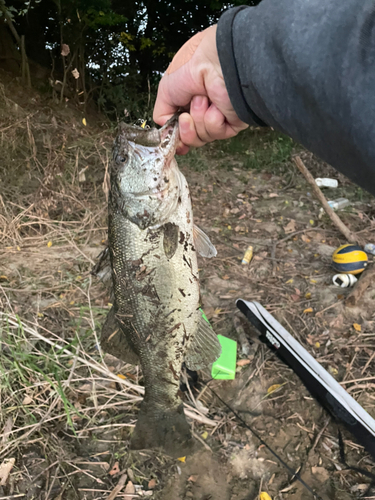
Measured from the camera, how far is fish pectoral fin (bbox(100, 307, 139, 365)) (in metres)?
1.76

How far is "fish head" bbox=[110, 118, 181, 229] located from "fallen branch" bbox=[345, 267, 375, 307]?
2431 millimetres

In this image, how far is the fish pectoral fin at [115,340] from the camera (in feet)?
5.76

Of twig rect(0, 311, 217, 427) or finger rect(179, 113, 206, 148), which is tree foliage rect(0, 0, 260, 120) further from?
twig rect(0, 311, 217, 427)

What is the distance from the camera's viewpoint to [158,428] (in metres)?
1.87

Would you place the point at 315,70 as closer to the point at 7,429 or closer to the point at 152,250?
the point at 152,250

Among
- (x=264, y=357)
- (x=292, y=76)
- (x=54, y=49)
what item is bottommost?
(x=264, y=357)

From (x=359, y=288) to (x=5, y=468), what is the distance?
10.9 ft

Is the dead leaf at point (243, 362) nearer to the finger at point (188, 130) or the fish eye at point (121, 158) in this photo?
the finger at point (188, 130)

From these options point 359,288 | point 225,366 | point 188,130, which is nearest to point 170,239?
point 188,130

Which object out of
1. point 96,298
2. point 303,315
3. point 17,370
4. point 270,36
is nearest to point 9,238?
point 96,298

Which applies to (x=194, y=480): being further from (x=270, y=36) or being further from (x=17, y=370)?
(x=270, y=36)

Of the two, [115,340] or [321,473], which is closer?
[115,340]

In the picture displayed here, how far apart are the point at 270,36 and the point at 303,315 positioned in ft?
8.97

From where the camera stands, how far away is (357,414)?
228cm
